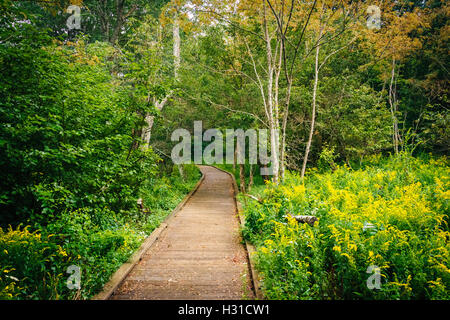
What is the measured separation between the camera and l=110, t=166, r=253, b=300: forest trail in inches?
138

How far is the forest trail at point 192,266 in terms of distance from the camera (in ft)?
11.5

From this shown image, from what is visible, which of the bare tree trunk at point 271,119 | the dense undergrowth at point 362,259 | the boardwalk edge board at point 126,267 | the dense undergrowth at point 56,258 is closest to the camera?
the dense undergrowth at point 362,259

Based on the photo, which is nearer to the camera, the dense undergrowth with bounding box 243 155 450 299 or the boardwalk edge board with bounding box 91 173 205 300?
the dense undergrowth with bounding box 243 155 450 299

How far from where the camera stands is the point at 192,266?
4.37 meters

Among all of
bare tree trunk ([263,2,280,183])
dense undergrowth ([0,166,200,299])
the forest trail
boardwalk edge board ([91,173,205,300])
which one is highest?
bare tree trunk ([263,2,280,183])

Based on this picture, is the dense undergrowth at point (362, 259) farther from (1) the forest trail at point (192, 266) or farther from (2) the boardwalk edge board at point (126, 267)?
(2) the boardwalk edge board at point (126, 267)

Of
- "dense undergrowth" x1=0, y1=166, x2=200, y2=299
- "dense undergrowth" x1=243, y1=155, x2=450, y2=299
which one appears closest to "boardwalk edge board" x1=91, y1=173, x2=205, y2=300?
"dense undergrowth" x1=0, y1=166, x2=200, y2=299

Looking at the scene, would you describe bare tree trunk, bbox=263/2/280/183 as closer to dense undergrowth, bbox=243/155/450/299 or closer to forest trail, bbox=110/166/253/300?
forest trail, bbox=110/166/253/300

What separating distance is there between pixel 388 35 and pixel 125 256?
15.6 meters

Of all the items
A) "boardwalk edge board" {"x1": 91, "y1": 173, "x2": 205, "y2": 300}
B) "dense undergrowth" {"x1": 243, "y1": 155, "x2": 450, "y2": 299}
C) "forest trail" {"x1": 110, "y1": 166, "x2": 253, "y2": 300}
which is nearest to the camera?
"dense undergrowth" {"x1": 243, "y1": 155, "x2": 450, "y2": 299}

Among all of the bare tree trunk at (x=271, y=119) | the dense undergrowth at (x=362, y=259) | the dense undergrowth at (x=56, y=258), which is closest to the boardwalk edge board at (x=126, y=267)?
the dense undergrowth at (x=56, y=258)

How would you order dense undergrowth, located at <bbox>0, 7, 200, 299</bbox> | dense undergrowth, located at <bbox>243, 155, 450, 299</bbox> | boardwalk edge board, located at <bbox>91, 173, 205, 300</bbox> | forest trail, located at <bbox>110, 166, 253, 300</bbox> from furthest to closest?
forest trail, located at <bbox>110, 166, 253, 300</bbox>
boardwalk edge board, located at <bbox>91, 173, 205, 300</bbox>
dense undergrowth, located at <bbox>0, 7, 200, 299</bbox>
dense undergrowth, located at <bbox>243, 155, 450, 299</bbox>

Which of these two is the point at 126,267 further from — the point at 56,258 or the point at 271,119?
the point at 271,119
